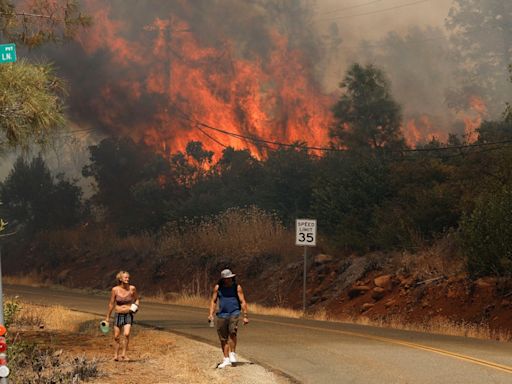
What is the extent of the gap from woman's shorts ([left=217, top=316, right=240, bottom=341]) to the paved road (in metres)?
1.06

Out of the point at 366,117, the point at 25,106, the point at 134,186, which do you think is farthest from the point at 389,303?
the point at 134,186

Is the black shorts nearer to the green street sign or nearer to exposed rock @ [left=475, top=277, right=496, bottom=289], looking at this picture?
the green street sign

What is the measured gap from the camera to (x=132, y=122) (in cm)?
6525

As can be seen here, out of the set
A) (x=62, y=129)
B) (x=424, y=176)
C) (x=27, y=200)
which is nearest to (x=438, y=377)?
(x=62, y=129)

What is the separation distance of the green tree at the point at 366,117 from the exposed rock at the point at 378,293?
809 inches

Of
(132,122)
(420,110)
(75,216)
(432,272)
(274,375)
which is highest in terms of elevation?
(420,110)

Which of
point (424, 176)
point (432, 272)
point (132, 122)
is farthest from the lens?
point (132, 122)

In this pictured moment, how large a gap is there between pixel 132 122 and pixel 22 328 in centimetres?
4223

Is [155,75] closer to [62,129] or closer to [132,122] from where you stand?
[132,122]

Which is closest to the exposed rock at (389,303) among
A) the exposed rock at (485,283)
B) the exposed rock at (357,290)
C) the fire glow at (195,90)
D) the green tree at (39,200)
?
the exposed rock at (357,290)

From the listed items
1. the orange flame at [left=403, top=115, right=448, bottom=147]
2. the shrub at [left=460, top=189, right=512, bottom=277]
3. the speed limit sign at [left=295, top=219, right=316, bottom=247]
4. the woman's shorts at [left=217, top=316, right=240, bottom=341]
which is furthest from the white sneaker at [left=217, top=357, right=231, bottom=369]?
the orange flame at [left=403, top=115, right=448, bottom=147]

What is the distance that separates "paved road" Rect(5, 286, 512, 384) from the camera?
14.9m

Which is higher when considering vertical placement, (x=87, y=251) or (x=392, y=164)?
(x=392, y=164)

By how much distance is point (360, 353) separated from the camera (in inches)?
711
